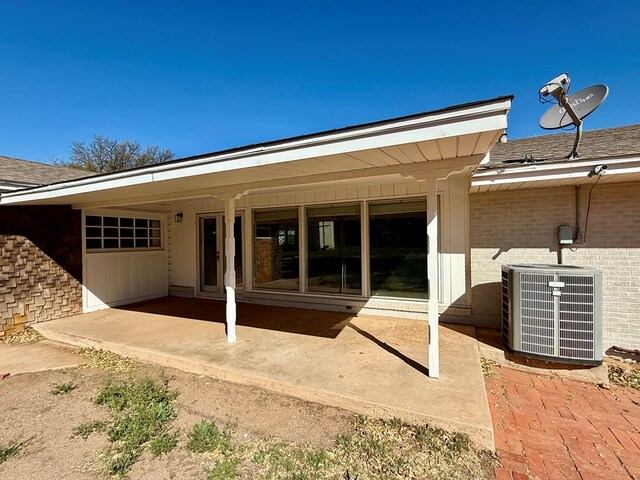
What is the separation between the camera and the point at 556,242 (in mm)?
4445

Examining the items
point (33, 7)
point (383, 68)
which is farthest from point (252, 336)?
point (383, 68)

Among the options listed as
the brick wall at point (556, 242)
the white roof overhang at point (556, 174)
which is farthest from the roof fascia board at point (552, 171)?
the brick wall at point (556, 242)

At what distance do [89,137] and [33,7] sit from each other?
800 inches

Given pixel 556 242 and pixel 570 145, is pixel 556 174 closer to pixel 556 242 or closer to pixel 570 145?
pixel 556 242

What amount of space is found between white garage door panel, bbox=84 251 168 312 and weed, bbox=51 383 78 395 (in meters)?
3.43

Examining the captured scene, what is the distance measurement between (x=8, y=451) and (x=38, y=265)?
4436 millimetres

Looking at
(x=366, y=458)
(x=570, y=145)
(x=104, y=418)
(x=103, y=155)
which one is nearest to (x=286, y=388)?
(x=366, y=458)

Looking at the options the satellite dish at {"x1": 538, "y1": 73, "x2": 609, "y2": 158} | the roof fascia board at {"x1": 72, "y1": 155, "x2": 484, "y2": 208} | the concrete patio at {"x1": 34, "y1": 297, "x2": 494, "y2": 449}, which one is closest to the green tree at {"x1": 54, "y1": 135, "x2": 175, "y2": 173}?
the concrete patio at {"x1": 34, "y1": 297, "x2": 494, "y2": 449}

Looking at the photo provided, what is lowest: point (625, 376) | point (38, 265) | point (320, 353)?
point (625, 376)

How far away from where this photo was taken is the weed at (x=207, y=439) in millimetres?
2389

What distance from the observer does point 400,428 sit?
2562 millimetres

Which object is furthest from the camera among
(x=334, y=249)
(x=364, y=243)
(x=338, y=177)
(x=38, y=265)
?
(x=334, y=249)

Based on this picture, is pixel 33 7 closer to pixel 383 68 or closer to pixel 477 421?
pixel 383 68

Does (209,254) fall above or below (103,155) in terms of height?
below
